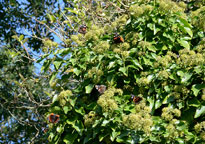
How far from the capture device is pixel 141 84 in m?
2.44

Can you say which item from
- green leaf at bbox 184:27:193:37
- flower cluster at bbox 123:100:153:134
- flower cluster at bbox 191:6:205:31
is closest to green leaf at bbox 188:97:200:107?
flower cluster at bbox 123:100:153:134

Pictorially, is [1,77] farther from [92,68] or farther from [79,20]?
[92,68]

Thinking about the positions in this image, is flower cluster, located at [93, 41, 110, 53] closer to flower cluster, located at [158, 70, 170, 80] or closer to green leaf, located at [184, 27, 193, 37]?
flower cluster, located at [158, 70, 170, 80]

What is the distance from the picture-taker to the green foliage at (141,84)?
7.00 feet

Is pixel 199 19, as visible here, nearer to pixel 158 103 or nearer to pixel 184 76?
pixel 184 76

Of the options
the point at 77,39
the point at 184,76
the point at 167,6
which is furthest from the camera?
the point at 77,39

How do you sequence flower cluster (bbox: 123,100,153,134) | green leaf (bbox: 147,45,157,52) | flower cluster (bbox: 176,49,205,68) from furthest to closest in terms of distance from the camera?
green leaf (bbox: 147,45,157,52)
flower cluster (bbox: 176,49,205,68)
flower cluster (bbox: 123,100,153,134)

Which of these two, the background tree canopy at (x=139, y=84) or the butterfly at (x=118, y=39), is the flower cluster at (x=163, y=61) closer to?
the background tree canopy at (x=139, y=84)

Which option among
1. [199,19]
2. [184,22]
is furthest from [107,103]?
[199,19]

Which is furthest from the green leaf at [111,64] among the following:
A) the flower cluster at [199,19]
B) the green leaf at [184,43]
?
the flower cluster at [199,19]

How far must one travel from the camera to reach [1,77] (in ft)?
22.3

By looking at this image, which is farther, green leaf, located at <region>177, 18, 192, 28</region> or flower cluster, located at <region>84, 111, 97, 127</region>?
green leaf, located at <region>177, 18, 192, 28</region>

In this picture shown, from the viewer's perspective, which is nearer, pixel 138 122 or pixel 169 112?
pixel 138 122

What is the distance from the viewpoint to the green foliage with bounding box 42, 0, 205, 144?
213cm
